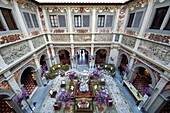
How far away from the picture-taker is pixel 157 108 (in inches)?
224

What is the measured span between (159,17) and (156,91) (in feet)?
18.5

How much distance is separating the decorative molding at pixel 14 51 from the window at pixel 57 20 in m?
4.41

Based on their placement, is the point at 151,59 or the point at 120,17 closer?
the point at 151,59

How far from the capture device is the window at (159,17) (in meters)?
5.54

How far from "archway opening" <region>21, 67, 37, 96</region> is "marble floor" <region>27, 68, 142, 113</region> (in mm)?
726

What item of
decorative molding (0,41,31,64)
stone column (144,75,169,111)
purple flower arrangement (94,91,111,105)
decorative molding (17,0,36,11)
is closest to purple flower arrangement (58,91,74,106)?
purple flower arrangement (94,91,111,105)

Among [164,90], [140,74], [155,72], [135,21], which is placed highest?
[135,21]

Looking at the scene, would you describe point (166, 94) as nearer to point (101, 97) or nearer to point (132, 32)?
point (101, 97)

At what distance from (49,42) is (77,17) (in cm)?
511

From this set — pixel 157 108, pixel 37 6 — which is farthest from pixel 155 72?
pixel 37 6

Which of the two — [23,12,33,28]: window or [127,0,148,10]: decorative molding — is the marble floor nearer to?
[23,12,33,28]: window

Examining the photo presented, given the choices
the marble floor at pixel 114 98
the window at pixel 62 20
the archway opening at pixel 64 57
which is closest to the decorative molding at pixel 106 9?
the window at pixel 62 20

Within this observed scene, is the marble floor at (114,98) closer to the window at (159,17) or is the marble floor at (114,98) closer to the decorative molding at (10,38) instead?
the decorative molding at (10,38)

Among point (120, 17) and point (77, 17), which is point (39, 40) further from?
point (120, 17)
